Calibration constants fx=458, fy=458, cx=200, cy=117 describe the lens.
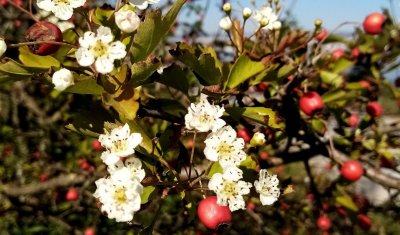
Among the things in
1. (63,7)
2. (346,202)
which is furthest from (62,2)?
(346,202)

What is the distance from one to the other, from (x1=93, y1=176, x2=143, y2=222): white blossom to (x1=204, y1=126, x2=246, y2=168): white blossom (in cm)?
18

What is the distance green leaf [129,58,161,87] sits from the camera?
89 cm

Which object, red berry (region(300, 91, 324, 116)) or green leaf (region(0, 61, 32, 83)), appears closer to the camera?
green leaf (region(0, 61, 32, 83))

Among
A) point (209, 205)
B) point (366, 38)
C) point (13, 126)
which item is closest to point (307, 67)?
point (366, 38)

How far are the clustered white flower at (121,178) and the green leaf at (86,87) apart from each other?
0.29 ft

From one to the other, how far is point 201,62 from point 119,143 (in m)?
0.27

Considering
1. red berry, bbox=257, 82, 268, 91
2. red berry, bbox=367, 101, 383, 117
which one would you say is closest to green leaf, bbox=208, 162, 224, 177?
red berry, bbox=257, 82, 268, 91

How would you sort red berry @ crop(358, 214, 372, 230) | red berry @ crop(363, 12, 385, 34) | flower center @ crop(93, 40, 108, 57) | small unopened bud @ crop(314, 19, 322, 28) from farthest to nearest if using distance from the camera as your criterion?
red berry @ crop(358, 214, 372, 230) < red berry @ crop(363, 12, 385, 34) < small unopened bud @ crop(314, 19, 322, 28) < flower center @ crop(93, 40, 108, 57)

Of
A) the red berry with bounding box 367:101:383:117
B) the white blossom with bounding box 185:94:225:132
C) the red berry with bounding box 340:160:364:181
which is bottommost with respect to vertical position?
the red berry with bounding box 340:160:364:181

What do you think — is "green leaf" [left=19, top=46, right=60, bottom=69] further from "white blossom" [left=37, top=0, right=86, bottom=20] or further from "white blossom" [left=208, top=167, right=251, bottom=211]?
"white blossom" [left=208, top=167, right=251, bottom=211]

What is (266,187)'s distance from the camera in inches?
39.9

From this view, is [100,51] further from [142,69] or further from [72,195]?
[72,195]

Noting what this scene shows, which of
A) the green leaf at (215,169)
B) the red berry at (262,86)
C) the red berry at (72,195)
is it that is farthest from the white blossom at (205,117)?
the red berry at (72,195)

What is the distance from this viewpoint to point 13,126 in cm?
349
